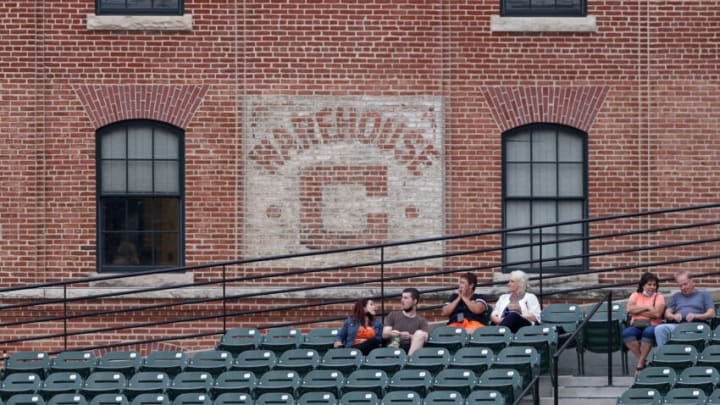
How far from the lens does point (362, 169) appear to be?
23.4m

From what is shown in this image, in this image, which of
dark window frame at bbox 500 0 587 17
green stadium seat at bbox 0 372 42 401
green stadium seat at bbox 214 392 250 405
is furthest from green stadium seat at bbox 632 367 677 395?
dark window frame at bbox 500 0 587 17

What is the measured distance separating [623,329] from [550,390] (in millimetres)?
→ 1625

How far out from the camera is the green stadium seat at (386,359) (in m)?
18.5

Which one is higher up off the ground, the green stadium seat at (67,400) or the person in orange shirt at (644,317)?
the person in orange shirt at (644,317)

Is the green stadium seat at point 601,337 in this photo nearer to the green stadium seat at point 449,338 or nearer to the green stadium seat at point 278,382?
the green stadium seat at point 449,338

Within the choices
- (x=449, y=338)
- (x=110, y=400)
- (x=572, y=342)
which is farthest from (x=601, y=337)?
(x=110, y=400)

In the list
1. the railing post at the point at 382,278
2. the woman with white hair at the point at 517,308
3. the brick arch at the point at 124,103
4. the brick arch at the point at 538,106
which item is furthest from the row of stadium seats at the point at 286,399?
the brick arch at the point at 538,106

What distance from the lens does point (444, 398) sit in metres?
17.2

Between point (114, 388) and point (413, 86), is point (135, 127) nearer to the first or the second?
point (413, 86)

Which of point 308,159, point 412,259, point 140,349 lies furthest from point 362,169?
point 140,349

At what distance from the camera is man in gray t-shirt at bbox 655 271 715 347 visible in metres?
19.5

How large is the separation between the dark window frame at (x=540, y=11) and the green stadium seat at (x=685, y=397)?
8.08m

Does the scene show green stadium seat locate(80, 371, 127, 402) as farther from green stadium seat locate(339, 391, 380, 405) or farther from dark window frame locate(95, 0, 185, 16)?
dark window frame locate(95, 0, 185, 16)

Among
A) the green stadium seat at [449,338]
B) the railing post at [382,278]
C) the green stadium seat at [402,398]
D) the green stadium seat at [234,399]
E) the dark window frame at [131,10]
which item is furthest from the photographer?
the dark window frame at [131,10]
